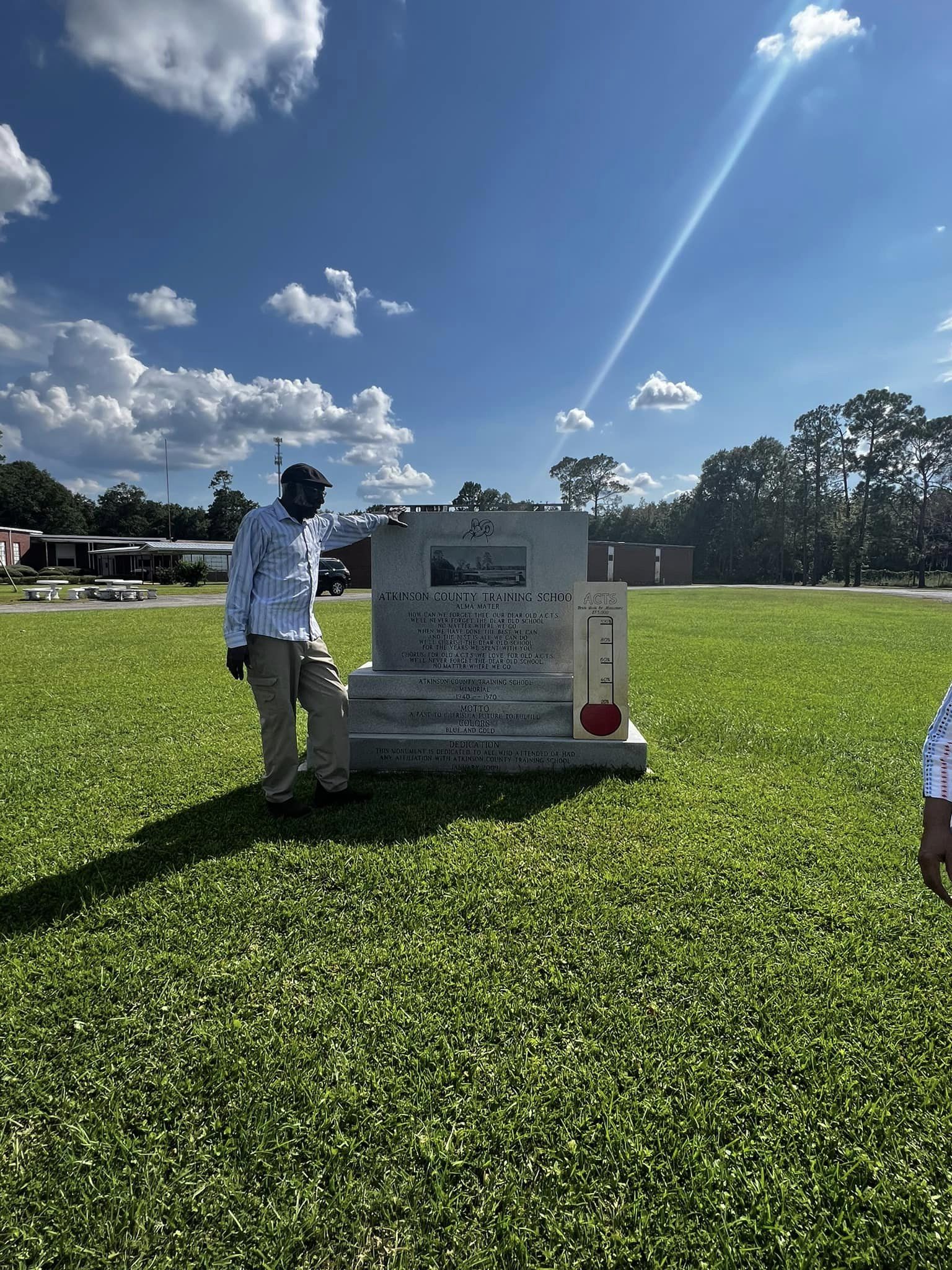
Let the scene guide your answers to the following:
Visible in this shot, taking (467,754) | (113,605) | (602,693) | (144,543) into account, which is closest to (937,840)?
(602,693)

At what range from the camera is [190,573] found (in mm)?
33875

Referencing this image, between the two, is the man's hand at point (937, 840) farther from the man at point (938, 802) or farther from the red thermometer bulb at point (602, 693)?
the red thermometer bulb at point (602, 693)

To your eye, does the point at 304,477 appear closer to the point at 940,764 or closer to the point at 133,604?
the point at 940,764

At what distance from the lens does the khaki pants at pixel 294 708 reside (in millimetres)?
3363

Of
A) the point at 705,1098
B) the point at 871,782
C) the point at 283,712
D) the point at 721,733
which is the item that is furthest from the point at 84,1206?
the point at 721,733

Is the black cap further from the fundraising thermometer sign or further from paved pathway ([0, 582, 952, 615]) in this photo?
paved pathway ([0, 582, 952, 615])

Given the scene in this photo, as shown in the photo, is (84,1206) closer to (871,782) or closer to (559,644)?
(559,644)

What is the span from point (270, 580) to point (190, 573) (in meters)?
34.2

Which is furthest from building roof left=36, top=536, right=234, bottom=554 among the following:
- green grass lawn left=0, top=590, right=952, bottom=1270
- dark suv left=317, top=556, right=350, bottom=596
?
green grass lawn left=0, top=590, right=952, bottom=1270

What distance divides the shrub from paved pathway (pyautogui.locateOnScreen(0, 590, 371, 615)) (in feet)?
27.9

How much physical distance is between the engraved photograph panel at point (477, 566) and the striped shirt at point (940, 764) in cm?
336

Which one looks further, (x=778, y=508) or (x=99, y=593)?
(x=778, y=508)

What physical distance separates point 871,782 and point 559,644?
2.32 m

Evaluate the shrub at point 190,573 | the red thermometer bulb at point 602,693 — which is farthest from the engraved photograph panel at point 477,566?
the shrub at point 190,573
